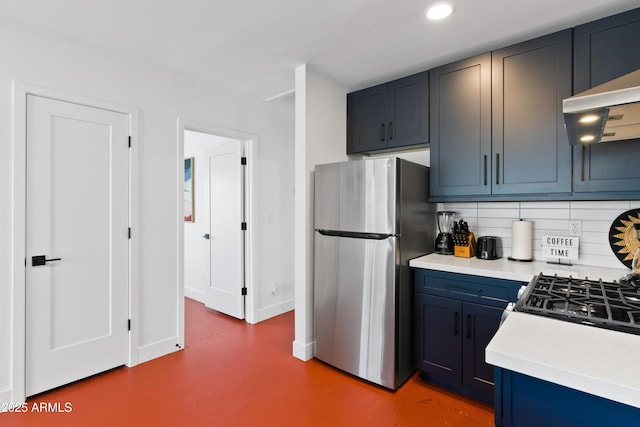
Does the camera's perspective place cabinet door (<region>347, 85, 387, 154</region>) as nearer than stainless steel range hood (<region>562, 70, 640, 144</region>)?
No

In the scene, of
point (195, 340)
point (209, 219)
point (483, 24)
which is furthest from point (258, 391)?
point (483, 24)

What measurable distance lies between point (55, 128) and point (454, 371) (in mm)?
3295

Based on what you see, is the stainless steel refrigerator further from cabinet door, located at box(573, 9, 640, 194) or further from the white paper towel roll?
cabinet door, located at box(573, 9, 640, 194)

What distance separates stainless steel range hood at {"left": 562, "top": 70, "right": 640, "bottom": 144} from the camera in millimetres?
1227

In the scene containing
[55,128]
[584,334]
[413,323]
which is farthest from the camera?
[413,323]

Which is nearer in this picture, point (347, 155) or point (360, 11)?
point (360, 11)

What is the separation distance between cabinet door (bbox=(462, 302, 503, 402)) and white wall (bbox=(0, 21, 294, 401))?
2282mm

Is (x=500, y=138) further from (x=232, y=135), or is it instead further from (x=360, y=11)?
(x=232, y=135)

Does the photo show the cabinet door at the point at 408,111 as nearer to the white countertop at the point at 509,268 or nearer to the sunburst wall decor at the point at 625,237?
the white countertop at the point at 509,268

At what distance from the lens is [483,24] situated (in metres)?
2.13

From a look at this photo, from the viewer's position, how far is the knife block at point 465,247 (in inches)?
100

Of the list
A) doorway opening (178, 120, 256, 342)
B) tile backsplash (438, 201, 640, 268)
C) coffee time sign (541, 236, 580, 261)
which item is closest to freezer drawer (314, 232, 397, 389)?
tile backsplash (438, 201, 640, 268)

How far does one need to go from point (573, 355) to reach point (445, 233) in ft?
6.36

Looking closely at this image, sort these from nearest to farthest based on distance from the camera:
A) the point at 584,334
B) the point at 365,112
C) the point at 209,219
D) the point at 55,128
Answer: the point at 584,334 → the point at 55,128 → the point at 365,112 → the point at 209,219
